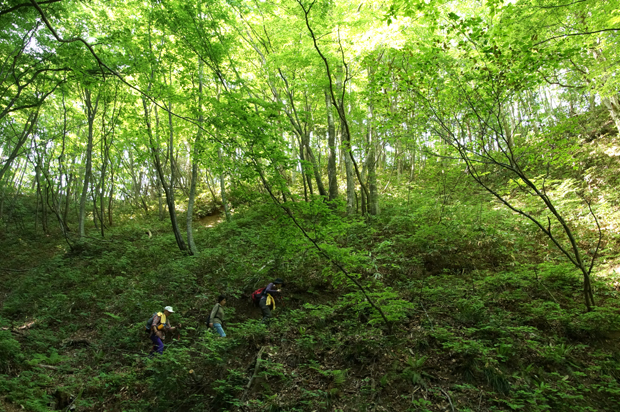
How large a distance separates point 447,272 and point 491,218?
2719 millimetres

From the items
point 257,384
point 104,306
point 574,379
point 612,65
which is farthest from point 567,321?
point 104,306

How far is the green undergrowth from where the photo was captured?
4.22m

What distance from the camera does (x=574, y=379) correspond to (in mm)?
4156

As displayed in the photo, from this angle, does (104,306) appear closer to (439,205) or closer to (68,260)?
(68,260)

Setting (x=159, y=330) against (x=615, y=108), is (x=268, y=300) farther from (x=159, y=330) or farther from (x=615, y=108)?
(x=615, y=108)

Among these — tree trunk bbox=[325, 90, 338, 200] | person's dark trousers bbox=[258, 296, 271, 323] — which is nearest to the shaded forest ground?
person's dark trousers bbox=[258, 296, 271, 323]

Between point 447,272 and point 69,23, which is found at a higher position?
point 69,23

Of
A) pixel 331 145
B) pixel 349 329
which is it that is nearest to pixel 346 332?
pixel 349 329

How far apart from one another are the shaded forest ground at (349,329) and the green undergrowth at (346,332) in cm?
3

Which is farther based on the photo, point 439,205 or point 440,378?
point 439,205

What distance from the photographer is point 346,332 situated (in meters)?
5.64

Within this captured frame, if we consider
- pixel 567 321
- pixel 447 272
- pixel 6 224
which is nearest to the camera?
pixel 567 321

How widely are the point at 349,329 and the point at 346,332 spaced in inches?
3.6

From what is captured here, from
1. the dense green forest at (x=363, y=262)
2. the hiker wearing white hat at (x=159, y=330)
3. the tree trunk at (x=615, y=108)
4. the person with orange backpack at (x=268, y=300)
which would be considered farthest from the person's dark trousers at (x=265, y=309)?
the tree trunk at (x=615, y=108)
